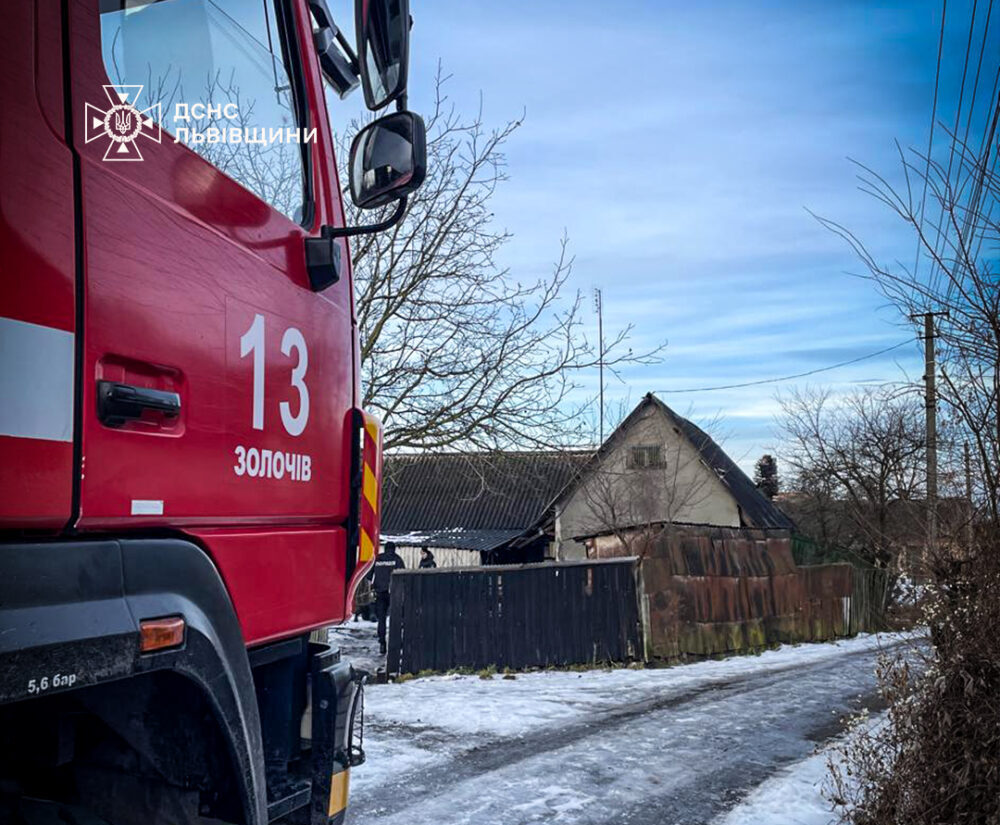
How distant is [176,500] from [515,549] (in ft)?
93.6

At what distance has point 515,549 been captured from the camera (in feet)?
98.7

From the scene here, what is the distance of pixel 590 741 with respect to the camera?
7461 millimetres

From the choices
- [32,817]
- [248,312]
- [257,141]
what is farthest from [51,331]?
[257,141]

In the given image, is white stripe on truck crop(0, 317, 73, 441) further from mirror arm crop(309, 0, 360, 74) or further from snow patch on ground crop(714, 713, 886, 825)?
snow patch on ground crop(714, 713, 886, 825)

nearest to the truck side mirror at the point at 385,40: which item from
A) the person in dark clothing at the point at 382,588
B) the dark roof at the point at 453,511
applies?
the person in dark clothing at the point at 382,588

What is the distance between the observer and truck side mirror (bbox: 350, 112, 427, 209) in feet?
8.75

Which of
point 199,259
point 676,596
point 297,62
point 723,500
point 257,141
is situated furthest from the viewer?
point 723,500

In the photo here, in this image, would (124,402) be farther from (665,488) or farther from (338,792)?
(665,488)

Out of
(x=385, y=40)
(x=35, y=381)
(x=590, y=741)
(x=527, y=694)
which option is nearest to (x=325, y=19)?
(x=385, y=40)

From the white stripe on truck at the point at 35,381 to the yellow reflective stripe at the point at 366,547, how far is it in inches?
57.2

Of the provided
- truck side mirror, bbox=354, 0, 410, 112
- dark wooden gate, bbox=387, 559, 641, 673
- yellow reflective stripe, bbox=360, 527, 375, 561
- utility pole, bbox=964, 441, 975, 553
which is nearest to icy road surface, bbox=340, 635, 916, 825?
dark wooden gate, bbox=387, 559, 641, 673

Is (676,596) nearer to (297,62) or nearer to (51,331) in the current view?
(297,62)

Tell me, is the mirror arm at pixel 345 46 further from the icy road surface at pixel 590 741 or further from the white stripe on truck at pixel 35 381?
the icy road surface at pixel 590 741

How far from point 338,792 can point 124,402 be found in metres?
1.60
